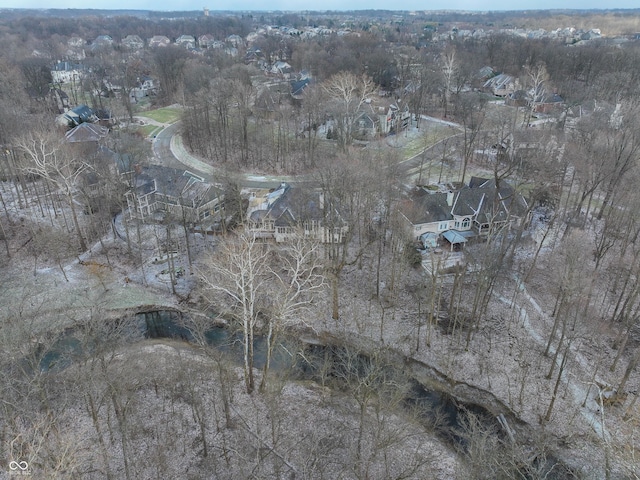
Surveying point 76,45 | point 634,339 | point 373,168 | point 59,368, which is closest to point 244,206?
point 373,168

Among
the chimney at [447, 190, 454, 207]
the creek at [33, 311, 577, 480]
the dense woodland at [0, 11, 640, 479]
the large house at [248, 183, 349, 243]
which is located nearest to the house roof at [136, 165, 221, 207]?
the dense woodland at [0, 11, 640, 479]

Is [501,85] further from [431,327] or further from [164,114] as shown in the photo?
[431,327]

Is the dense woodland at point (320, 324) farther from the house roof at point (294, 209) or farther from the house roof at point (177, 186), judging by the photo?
the house roof at point (177, 186)

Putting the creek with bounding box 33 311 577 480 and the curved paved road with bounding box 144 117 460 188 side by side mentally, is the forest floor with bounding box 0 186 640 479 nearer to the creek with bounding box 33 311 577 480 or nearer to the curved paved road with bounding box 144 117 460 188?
the creek with bounding box 33 311 577 480

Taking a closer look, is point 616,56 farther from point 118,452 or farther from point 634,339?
point 118,452

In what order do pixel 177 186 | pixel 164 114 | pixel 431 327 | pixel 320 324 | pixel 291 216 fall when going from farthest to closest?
pixel 164 114
pixel 177 186
pixel 291 216
pixel 320 324
pixel 431 327

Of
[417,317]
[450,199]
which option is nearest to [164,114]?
[450,199]
